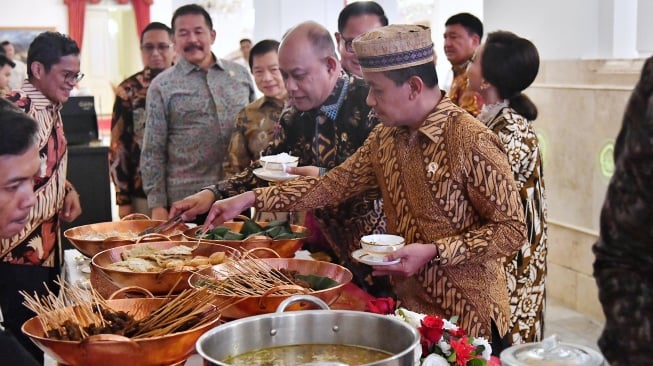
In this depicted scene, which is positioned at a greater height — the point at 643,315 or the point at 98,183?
the point at 643,315

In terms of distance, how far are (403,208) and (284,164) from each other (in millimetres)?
682

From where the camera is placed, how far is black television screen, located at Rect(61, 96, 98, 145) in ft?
21.8

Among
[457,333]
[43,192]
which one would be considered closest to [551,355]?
[457,333]

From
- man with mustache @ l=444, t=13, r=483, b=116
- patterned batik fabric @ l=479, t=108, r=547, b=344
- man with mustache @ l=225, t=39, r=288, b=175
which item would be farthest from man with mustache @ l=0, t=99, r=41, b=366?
man with mustache @ l=444, t=13, r=483, b=116

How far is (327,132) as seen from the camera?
11.0 feet

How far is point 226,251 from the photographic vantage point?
2713mm

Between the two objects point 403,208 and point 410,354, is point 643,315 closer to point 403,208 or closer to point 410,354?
point 410,354

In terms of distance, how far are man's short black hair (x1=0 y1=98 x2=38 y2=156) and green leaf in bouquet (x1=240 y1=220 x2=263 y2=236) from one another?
108cm

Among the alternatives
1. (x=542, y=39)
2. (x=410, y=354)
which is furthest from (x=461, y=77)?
(x=410, y=354)

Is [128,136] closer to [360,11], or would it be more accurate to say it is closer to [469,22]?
[360,11]

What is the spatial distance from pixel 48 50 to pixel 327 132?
1372 millimetres

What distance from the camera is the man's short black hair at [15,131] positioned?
1940 millimetres

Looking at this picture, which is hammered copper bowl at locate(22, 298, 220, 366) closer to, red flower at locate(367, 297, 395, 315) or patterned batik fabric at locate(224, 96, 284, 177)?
red flower at locate(367, 297, 395, 315)

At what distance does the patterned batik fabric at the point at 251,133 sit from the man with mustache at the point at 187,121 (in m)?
0.15
